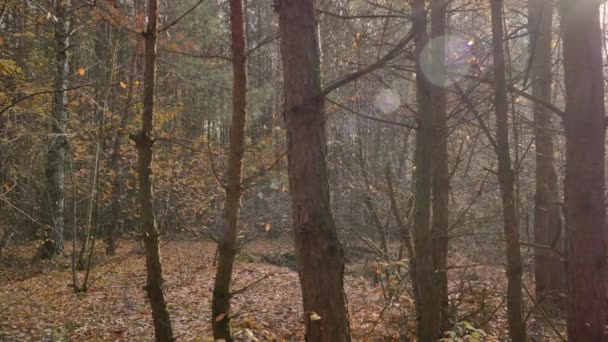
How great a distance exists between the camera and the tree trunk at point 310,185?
7.93 ft

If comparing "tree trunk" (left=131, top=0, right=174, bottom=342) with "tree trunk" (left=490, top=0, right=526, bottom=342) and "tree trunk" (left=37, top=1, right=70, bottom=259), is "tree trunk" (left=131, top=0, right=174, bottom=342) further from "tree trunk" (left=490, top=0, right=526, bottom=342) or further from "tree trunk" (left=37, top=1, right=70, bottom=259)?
"tree trunk" (left=37, top=1, right=70, bottom=259)

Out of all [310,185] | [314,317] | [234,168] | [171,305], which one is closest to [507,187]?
[310,185]

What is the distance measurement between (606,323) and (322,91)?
7.48ft

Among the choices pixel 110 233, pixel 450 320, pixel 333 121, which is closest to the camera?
pixel 450 320

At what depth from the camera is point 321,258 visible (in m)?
2.41

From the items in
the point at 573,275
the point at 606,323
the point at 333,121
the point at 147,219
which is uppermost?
the point at 333,121

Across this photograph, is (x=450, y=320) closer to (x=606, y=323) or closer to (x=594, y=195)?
(x=606, y=323)

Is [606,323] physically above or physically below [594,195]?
below

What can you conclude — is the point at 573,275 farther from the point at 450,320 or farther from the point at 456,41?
the point at 456,41

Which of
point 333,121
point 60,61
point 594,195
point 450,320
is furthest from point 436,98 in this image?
point 60,61

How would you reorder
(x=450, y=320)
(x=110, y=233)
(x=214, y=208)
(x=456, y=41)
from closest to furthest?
(x=450, y=320)
(x=456, y=41)
(x=110, y=233)
(x=214, y=208)

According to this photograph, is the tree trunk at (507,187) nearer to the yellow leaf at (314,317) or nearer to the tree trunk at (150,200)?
the yellow leaf at (314,317)

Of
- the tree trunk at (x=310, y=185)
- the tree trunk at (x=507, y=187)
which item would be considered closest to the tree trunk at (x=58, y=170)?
the tree trunk at (x=310, y=185)

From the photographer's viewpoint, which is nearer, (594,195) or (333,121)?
(594,195)
